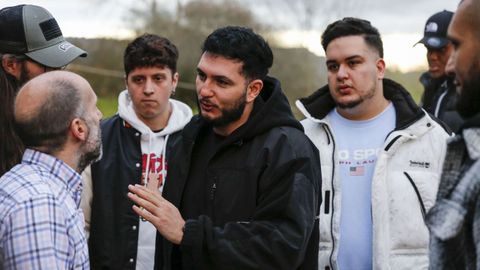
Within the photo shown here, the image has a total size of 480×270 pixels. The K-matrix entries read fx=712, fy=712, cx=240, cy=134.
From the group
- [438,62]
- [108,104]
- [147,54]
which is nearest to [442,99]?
[438,62]

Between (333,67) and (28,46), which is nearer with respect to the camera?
(28,46)

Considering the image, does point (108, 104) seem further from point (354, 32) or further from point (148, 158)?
point (354, 32)

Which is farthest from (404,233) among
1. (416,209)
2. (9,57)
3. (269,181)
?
(9,57)

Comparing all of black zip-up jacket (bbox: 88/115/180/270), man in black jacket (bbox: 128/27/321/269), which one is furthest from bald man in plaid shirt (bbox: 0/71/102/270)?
black zip-up jacket (bbox: 88/115/180/270)

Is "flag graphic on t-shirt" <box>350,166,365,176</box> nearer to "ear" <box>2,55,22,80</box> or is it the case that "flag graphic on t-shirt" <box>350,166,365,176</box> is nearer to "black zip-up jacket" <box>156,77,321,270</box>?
"black zip-up jacket" <box>156,77,321,270</box>

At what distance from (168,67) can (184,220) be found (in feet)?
4.90

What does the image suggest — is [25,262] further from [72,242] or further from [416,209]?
[416,209]

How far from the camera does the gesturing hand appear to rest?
2.92 metres

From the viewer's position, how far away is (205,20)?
58.6 ft

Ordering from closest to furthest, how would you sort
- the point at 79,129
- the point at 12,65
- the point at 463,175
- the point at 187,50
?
the point at 463,175 < the point at 79,129 < the point at 12,65 < the point at 187,50

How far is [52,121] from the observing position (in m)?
2.62

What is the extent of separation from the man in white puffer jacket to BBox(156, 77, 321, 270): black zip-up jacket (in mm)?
494

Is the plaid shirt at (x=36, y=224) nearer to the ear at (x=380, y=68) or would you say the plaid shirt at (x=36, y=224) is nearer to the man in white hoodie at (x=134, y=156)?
the man in white hoodie at (x=134, y=156)

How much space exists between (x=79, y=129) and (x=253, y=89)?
886 millimetres
